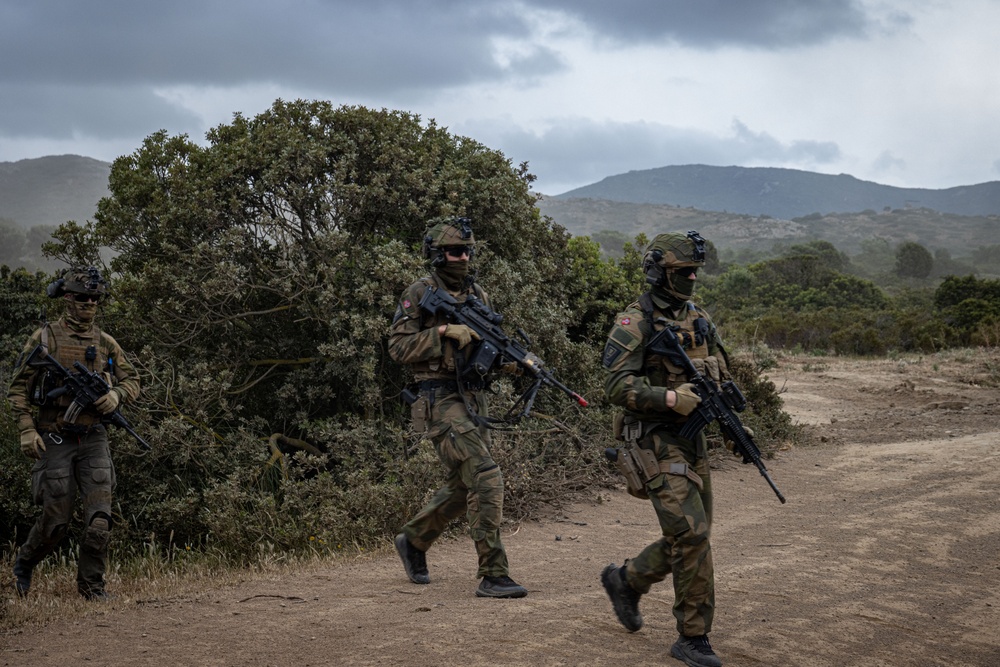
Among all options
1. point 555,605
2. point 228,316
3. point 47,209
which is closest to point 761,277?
point 228,316

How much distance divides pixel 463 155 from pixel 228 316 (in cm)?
326

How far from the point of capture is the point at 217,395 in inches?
355

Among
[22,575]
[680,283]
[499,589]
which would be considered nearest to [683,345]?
[680,283]

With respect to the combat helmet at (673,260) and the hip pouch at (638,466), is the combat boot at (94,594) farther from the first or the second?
the combat helmet at (673,260)

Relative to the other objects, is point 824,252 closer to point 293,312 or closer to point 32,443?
point 293,312

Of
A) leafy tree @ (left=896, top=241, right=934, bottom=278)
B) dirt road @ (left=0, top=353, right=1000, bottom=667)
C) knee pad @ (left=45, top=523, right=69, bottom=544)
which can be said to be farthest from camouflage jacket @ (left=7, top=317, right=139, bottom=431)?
leafy tree @ (left=896, top=241, right=934, bottom=278)

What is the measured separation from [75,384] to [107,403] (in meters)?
0.26

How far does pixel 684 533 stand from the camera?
4383 millimetres

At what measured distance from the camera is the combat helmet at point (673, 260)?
463 cm

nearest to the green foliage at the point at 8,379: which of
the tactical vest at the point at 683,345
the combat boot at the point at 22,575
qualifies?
the combat boot at the point at 22,575

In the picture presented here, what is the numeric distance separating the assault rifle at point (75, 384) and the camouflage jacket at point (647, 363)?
12.2 feet

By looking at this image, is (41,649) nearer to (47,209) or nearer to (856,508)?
(856,508)

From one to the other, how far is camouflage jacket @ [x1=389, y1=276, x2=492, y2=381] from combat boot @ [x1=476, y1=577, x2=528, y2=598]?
127 centimetres

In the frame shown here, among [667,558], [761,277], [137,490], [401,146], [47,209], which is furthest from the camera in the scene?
[47,209]
